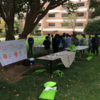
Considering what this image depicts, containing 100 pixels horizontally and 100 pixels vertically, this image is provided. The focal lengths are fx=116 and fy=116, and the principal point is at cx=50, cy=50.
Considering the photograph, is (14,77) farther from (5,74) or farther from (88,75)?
(88,75)

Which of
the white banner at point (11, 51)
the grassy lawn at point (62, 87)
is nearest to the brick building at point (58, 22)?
the white banner at point (11, 51)

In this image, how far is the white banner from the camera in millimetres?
5866

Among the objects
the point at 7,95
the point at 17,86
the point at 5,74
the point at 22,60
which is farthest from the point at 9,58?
the point at 7,95

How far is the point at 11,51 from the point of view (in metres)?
6.33

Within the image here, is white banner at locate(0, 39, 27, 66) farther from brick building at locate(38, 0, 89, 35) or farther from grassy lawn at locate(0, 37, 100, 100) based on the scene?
brick building at locate(38, 0, 89, 35)

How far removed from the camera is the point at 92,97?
3.71m

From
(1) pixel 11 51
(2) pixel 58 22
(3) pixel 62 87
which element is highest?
(2) pixel 58 22

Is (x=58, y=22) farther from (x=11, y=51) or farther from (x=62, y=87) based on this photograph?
(x=62, y=87)

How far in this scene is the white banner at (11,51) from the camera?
5.87 m

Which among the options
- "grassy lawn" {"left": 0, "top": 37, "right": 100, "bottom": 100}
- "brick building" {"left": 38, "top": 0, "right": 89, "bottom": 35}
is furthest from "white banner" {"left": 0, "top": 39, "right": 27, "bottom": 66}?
"brick building" {"left": 38, "top": 0, "right": 89, "bottom": 35}

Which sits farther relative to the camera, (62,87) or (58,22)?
(58,22)

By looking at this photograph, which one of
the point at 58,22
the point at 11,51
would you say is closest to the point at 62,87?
the point at 11,51

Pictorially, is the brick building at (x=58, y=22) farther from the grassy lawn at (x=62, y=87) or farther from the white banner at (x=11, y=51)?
the grassy lawn at (x=62, y=87)

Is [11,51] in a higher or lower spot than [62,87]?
higher
